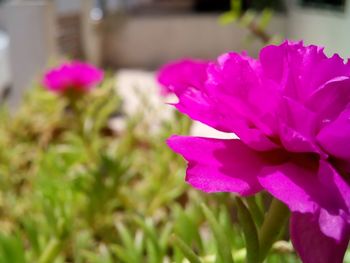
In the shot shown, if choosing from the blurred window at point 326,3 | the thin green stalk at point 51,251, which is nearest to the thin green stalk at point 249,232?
the thin green stalk at point 51,251

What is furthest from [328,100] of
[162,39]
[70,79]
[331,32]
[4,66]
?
[162,39]

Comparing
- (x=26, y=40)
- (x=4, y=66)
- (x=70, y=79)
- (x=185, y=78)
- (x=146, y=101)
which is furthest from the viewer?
(x=4, y=66)

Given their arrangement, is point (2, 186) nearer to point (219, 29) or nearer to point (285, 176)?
point (285, 176)

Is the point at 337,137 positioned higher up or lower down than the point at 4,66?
higher up

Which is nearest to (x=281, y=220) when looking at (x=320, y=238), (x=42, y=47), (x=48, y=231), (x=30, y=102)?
(x=320, y=238)

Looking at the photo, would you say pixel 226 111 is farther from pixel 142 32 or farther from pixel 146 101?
pixel 142 32
